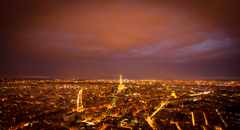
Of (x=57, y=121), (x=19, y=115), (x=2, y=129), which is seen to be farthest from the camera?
(x=19, y=115)

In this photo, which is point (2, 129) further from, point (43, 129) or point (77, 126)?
point (77, 126)

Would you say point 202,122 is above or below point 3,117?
below

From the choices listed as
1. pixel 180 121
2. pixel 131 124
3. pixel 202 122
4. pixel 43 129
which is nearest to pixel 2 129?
pixel 43 129

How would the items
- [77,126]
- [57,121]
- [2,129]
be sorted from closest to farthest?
1. [2,129]
2. [77,126]
3. [57,121]

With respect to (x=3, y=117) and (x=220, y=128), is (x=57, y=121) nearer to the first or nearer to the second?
(x=3, y=117)

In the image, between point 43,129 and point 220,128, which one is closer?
point 43,129

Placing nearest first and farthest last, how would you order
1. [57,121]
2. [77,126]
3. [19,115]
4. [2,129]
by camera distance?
[2,129] < [77,126] < [57,121] < [19,115]

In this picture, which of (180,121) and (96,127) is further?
(180,121)

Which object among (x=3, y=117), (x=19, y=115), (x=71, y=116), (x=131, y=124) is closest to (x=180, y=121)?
(x=131, y=124)

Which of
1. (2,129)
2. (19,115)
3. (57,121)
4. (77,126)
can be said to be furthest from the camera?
(19,115)
